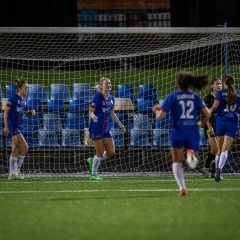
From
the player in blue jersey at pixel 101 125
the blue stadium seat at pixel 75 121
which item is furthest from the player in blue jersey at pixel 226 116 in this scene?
the blue stadium seat at pixel 75 121

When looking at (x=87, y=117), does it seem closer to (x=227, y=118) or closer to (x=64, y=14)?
(x=227, y=118)

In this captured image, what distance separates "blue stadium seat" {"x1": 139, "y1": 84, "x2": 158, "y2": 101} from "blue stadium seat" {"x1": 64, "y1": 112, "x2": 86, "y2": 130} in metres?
1.52

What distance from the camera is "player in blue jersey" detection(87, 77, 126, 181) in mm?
17203

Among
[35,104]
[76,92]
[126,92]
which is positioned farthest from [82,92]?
[35,104]

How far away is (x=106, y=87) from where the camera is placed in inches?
675

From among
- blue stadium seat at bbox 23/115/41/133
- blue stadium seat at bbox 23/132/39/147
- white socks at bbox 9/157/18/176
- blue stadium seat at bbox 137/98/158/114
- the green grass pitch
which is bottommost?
the green grass pitch

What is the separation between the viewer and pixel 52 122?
20000 mm

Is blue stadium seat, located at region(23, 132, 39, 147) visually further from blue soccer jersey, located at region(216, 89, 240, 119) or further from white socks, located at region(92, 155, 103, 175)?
blue soccer jersey, located at region(216, 89, 240, 119)

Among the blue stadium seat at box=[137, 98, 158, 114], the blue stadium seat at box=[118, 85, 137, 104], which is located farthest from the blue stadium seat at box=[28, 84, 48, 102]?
the blue stadium seat at box=[137, 98, 158, 114]

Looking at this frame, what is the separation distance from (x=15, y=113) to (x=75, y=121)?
2.82 meters

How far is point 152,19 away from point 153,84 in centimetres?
913

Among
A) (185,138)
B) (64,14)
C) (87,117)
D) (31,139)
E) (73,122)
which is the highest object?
(64,14)

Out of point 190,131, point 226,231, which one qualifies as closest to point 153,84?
point 190,131

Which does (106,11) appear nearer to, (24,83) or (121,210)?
(24,83)
